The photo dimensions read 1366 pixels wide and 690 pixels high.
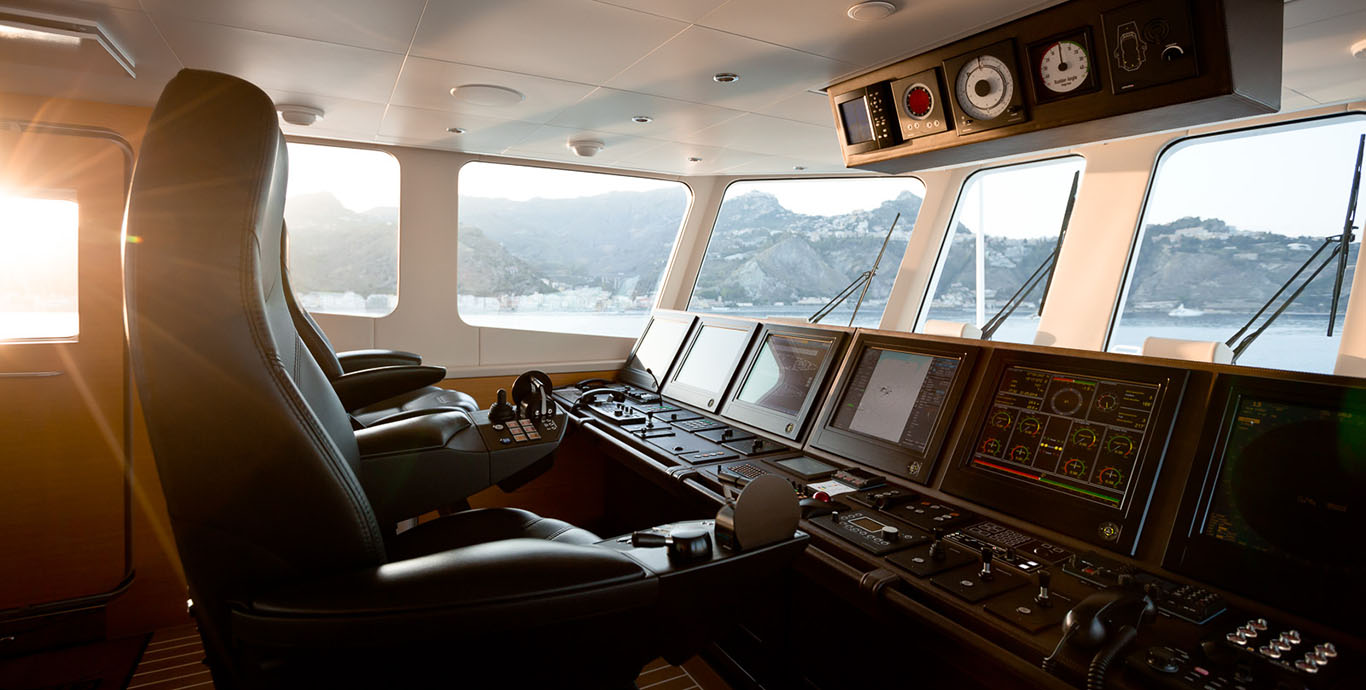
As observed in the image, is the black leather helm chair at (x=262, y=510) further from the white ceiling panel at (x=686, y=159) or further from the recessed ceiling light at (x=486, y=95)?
the white ceiling panel at (x=686, y=159)

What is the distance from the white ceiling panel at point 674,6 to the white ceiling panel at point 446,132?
4.79ft

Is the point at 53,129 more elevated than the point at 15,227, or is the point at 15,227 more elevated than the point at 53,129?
the point at 53,129

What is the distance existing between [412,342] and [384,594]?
3338 mm

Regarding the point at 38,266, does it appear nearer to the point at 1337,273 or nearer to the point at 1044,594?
the point at 1044,594

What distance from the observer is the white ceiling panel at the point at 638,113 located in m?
2.89

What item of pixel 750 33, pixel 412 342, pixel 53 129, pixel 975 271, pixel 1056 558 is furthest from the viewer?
pixel 975 271

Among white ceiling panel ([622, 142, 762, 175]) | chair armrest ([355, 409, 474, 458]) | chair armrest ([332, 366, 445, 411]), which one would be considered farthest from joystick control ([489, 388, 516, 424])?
white ceiling panel ([622, 142, 762, 175])

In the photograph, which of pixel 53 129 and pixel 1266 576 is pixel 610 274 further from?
pixel 1266 576

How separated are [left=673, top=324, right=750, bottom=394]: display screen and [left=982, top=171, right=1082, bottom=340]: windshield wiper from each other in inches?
58.6

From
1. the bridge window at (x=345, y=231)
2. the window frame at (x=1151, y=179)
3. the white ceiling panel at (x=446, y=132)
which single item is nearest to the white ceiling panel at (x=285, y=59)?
the white ceiling panel at (x=446, y=132)

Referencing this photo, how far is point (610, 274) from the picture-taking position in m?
5.05

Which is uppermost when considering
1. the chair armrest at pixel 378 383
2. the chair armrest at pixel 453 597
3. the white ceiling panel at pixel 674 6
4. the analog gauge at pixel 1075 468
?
the white ceiling panel at pixel 674 6

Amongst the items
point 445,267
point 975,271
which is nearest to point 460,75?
point 445,267

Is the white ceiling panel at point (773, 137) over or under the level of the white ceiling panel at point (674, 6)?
under
